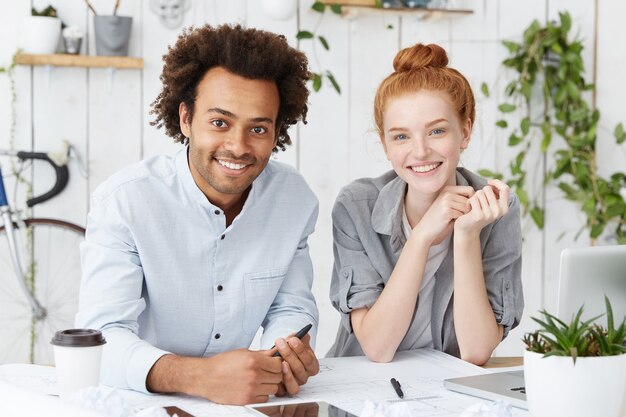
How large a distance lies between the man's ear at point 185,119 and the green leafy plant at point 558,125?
1.96m

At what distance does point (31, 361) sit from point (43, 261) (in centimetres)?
36

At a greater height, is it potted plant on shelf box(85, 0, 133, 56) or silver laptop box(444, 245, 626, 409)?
potted plant on shelf box(85, 0, 133, 56)

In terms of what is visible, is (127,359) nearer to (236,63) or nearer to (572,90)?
(236,63)

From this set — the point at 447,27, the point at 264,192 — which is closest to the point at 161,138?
the point at 447,27

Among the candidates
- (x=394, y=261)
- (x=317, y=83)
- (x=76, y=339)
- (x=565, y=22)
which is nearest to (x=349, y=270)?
(x=394, y=261)

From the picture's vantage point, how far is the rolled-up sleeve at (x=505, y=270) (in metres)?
1.78

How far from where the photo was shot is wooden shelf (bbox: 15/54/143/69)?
2.94m

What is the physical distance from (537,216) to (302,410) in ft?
8.00

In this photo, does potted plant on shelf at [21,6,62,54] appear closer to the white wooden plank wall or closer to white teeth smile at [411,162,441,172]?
the white wooden plank wall

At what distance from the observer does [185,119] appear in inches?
68.9

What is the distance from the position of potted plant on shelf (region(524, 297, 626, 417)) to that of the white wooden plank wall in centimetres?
218

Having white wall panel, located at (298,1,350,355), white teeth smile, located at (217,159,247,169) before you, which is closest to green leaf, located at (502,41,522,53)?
white wall panel, located at (298,1,350,355)

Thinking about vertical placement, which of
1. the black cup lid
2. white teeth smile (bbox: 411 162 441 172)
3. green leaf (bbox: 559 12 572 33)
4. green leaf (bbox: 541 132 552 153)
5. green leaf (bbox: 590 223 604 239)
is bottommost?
green leaf (bbox: 590 223 604 239)

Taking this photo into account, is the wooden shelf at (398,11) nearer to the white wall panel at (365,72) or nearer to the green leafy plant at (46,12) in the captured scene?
the white wall panel at (365,72)
